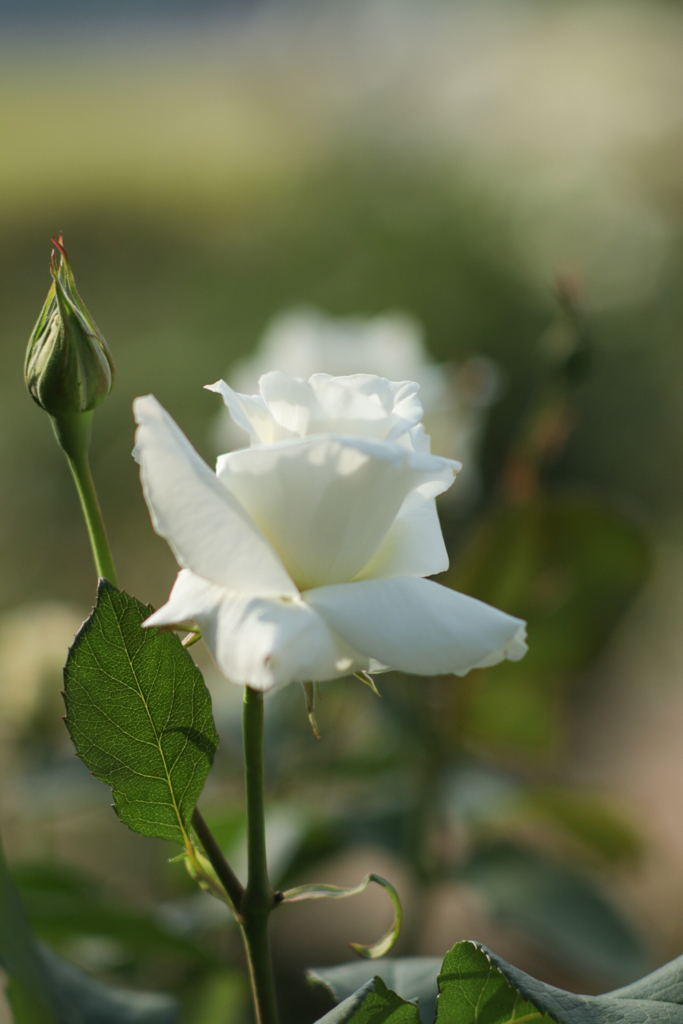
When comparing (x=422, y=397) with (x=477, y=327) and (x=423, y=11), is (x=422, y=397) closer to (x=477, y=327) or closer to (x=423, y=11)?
(x=477, y=327)

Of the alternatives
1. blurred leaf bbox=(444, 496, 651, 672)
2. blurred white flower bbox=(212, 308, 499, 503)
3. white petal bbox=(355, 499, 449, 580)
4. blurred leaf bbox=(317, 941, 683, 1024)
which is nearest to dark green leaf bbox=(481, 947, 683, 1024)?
blurred leaf bbox=(317, 941, 683, 1024)

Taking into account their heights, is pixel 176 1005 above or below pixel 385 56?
below

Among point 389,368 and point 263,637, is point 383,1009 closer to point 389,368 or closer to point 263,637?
point 263,637

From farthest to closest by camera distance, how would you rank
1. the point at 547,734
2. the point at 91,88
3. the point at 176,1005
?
the point at 91,88 < the point at 547,734 < the point at 176,1005

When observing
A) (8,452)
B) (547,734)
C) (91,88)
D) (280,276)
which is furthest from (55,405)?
(91,88)

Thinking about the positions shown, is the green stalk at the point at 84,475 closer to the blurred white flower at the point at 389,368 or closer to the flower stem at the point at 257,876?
the flower stem at the point at 257,876

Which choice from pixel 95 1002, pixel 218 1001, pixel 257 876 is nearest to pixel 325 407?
pixel 257 876

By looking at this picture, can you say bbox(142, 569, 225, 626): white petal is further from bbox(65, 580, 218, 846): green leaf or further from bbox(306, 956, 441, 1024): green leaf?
bbox(306, 956, 441, 1024): green leaf
